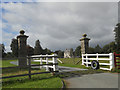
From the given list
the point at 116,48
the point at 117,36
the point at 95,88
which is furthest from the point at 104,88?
the point at 117,36

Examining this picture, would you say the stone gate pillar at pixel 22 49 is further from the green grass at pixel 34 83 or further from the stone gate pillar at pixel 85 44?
the stone gate pillar at pixel 85 44

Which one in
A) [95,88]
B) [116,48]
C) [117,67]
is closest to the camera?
[95,88]

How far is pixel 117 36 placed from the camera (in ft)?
159

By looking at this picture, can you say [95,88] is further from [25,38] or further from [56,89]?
[25,38]

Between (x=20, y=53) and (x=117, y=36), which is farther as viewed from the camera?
(x=117, y=36)

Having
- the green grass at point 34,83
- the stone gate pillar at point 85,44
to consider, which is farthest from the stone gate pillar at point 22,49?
the stone gate pillar at point 85,44

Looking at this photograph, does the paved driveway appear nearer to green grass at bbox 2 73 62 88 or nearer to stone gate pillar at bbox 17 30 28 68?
green grass at bbox 2 73 62 88

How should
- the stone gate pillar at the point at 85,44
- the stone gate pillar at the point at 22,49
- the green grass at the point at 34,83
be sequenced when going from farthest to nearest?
the stone gate pillar at the point at 85,44 → the stone gate pillar at the point at 22,49 → the green grass at the point at 34,83

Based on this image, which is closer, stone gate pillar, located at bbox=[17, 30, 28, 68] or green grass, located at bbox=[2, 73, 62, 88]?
green grass, located at bbox=[2, 73, 62, 88]

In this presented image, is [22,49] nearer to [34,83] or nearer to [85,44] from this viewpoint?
[34,83]

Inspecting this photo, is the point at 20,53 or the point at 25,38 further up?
the point at 25,38

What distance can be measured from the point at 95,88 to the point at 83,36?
328 inches

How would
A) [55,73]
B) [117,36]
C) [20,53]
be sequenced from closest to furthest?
[55,73] < [20,53] < [117,36]

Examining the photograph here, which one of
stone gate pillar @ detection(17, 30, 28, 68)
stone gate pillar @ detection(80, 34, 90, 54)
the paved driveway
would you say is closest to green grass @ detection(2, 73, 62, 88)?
the paved driveway
